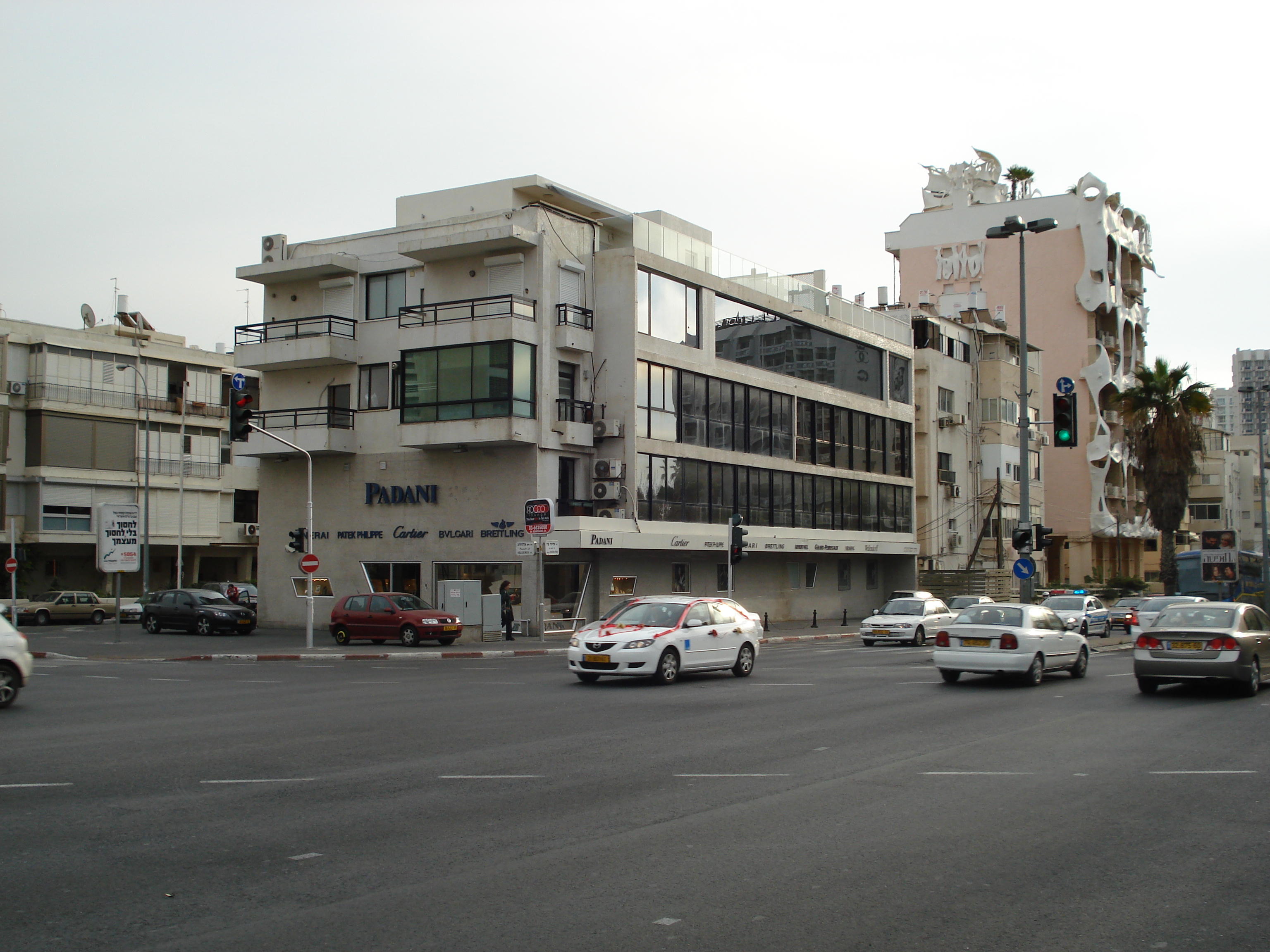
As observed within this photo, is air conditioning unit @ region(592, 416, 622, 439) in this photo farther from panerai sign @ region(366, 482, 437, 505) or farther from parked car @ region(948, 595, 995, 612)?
parked car @ region(948, 595, 995, 612)

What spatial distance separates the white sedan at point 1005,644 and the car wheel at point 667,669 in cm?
466

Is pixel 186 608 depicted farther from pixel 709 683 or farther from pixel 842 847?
pixel 842 847

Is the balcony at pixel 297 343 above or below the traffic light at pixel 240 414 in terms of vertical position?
above

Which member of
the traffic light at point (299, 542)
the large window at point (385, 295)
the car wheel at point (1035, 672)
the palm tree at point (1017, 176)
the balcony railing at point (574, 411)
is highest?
the palm tree at point (1017, 176)

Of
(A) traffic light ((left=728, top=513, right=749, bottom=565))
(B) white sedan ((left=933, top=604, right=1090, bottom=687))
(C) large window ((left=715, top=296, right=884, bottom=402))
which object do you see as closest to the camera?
(B) white sedan ((left=933, top=604, right=1090, bottom=687))

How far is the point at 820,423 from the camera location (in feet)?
167

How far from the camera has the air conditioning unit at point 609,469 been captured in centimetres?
3838

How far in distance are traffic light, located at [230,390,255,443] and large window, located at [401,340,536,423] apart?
12.5m

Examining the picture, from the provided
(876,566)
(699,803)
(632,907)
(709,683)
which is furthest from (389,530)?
(632,907)

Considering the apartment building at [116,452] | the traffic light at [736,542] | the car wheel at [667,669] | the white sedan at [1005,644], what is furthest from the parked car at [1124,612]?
the apartment building at [116,452]

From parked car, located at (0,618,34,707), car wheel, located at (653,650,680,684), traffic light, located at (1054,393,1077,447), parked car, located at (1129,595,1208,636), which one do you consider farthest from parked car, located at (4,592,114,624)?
parked car, located at (1129,595,1208,636)

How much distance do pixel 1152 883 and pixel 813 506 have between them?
4308 cm

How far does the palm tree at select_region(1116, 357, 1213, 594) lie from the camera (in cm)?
5403

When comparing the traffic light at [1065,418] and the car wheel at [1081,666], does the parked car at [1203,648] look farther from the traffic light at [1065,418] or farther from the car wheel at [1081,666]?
the traffic light at [1065,418]
